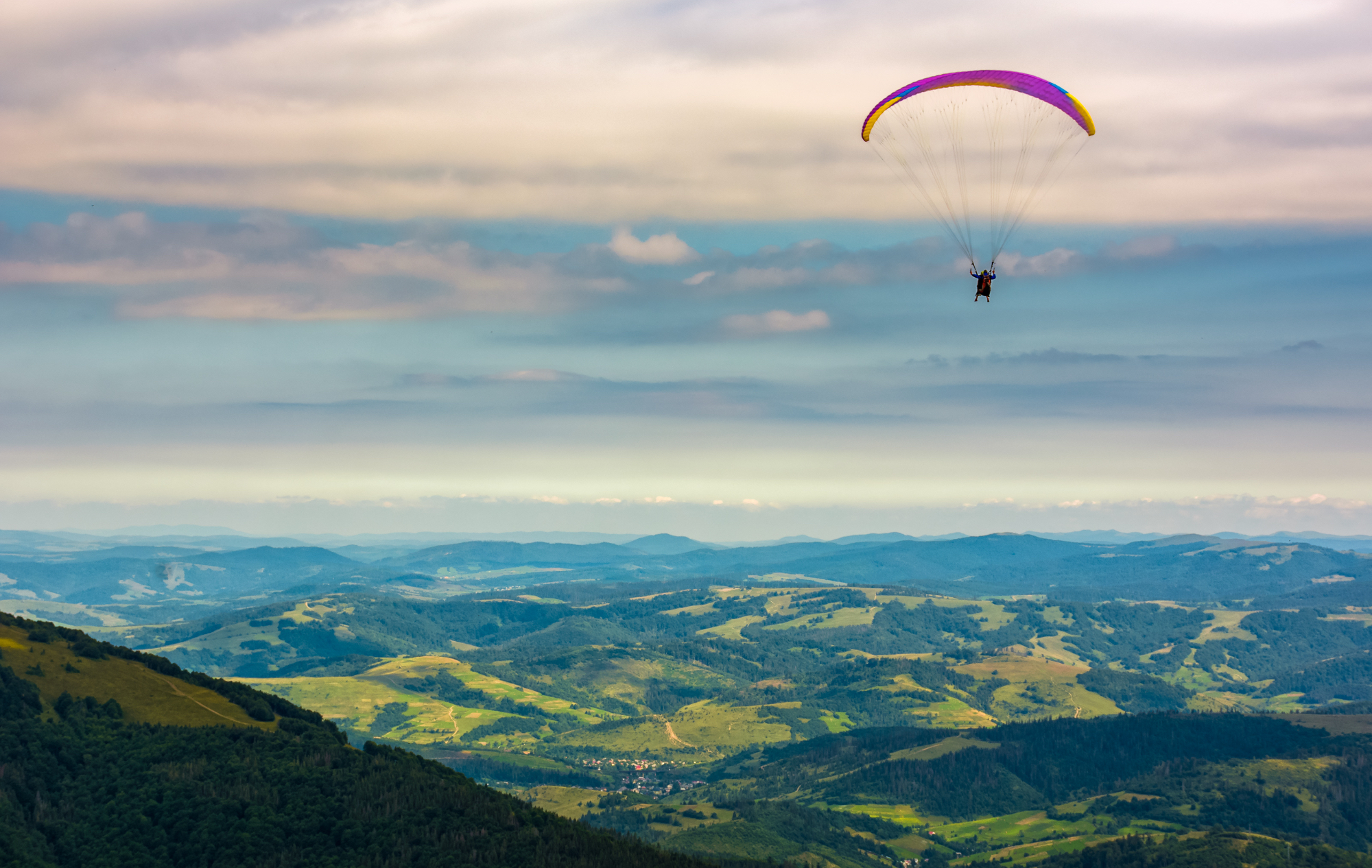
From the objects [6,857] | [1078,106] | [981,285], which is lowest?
[6,857]

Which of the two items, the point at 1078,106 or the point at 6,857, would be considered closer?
the point at 1078,106

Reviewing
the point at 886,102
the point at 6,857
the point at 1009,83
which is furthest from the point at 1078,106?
the point at 6,857

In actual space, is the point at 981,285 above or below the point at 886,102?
below

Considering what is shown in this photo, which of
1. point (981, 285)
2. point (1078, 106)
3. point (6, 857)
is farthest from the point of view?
point (6, 857)

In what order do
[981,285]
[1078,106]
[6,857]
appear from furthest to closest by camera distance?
[6,857]
[981,285]
[1078,106]

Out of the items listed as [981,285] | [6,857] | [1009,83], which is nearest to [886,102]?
[1009,83]

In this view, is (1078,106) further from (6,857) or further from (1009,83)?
(6,857)

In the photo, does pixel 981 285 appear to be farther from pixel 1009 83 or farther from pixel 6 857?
pixel 6 857
